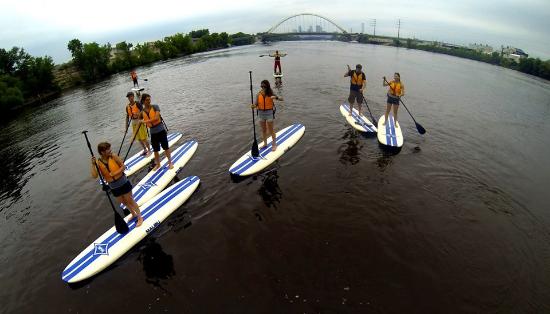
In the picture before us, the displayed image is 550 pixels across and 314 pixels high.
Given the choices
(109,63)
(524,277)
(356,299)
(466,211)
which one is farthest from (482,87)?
(109,63)

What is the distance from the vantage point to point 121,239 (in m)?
9.55

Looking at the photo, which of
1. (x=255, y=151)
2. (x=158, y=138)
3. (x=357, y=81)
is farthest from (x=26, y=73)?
(x=357, y=81)

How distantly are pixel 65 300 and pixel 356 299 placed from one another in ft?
27.1

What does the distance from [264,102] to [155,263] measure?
789 centimetres

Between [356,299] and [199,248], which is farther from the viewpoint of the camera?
[199,248]

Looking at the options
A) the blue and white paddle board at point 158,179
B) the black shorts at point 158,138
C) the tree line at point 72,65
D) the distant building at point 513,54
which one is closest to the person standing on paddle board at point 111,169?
the blue and white paddle board at point 158,179

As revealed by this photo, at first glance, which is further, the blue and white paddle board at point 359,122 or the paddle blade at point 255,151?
the blue and white paddle board at point 359,122

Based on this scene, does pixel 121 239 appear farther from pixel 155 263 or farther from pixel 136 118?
pixel 136 118

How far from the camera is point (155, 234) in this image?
10.3 metres

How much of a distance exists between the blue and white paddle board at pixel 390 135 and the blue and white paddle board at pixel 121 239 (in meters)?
10.5

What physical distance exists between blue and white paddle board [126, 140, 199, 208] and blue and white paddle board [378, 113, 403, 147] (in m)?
10.6

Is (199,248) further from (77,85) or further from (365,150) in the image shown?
(77,85)

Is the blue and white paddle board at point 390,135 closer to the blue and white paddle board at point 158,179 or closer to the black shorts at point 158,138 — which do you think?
the blue and white paddle board at point 158,179

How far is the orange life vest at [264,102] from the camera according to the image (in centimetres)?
1290
